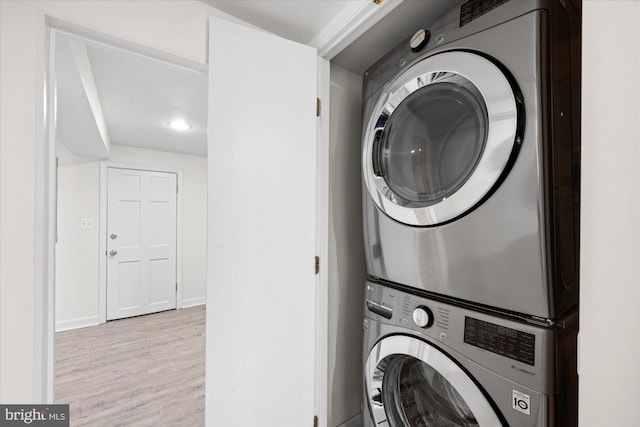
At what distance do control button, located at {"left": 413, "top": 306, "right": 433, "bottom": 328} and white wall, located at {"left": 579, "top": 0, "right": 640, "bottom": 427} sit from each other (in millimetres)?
505

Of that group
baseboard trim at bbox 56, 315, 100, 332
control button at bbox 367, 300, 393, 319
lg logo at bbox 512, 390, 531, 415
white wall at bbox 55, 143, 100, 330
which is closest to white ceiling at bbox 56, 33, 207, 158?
white wall at bbox 55, 143, 100, 330

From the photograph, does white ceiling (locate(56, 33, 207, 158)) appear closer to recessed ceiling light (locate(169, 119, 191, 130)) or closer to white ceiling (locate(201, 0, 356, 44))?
recessed ceiling light (locate(169, 119, 191, 130))

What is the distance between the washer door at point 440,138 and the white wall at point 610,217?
0.32m

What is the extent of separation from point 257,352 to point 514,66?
1.32 meters

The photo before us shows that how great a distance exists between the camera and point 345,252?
149 cm

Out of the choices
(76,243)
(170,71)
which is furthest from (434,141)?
(76,243)

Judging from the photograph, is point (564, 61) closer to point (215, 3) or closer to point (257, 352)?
point (215, 3)

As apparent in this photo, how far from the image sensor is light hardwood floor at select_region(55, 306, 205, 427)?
1832 mm

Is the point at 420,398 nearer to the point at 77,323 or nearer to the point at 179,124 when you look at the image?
the point at 179,124

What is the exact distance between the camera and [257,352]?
1179 mm

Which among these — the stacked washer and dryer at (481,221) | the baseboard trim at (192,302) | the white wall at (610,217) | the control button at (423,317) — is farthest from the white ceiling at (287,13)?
the baseboard trim at (192,302)

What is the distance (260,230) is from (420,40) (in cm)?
93

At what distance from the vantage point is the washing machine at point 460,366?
667 millimetres

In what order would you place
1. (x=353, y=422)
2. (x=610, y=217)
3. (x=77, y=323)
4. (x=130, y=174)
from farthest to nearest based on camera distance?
(x=130, y=174), (x=77, y=323), (x=353, y=422), (x=610, y=217)
